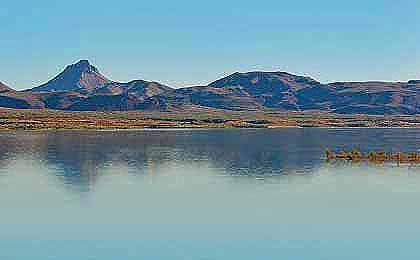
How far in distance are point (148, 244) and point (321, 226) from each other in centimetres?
1463

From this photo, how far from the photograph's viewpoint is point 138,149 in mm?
123000

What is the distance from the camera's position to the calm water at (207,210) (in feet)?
139

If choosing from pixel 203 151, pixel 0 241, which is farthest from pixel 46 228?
pixel 203 151

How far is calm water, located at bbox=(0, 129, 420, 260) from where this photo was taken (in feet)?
139

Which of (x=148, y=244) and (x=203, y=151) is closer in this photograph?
(x=148, y=244)

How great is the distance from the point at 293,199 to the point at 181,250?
22.3 metres

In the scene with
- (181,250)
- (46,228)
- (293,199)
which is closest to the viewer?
(181,250)

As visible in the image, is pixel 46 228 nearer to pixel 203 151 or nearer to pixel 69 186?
pixel 69 186

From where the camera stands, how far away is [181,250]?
1654 inches

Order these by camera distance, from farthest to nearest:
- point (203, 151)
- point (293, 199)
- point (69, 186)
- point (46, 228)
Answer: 1. point (203, 151)
2. point (69, 186)
3. point (293, 199)
4. point (46, 228)

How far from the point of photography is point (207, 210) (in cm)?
5616

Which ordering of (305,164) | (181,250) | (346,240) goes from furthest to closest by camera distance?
(305,164) → (346,240) → (181,250)

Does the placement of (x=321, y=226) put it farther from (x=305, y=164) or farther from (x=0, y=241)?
(x=305, y=164)

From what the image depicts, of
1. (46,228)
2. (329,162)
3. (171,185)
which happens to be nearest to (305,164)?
(329,162)
